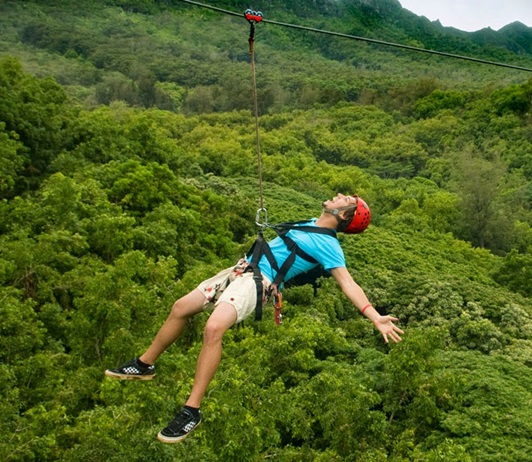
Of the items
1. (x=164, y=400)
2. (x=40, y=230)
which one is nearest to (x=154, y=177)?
(x=40, y=230)

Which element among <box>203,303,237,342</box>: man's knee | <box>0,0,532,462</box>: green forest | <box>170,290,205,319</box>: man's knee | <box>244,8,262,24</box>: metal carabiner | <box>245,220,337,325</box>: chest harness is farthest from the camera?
<box>0,0,532,462</box>: green forest

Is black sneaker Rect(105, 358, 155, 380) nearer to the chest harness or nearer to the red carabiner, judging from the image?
the chest harness

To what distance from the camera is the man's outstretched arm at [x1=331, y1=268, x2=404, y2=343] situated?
176 inches

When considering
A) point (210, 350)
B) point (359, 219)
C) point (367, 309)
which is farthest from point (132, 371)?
point (359, 219)

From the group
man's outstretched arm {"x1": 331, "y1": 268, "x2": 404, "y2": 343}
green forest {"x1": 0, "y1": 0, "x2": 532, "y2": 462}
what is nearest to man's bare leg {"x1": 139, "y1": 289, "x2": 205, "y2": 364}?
man's outstretched arm {"x1": 331, "y1": 268, "x2": 404, "y2": 343}

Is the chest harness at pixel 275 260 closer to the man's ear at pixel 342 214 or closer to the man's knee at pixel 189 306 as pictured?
the man's ear at pixel 342 214

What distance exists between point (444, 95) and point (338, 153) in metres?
17.0

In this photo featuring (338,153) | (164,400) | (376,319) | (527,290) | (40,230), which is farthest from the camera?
(338,153)

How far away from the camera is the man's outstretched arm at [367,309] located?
4.46 metres

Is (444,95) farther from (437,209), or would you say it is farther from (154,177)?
(154,177)

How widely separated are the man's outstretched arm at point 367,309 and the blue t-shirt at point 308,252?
10 cm

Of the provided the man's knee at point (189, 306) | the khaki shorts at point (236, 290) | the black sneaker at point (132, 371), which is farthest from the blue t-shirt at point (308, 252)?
the black sneaker at point (132, 371)

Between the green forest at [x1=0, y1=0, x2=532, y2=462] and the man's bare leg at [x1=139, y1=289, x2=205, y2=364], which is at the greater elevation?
the man's bare leg at [x1=139, y1=289, x2=205, y2=364]

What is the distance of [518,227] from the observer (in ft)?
129
